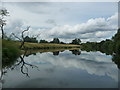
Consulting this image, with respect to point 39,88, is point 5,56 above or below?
above

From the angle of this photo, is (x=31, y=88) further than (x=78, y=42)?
No

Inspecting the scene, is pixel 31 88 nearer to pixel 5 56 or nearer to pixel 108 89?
Result: pixel 108 89

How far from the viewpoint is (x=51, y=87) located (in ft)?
27.8

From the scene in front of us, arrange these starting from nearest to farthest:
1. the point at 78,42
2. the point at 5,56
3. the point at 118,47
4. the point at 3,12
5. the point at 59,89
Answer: the point at 59,89 → the point at 5,56 → the point at 3,12 → the point at 118,47 → the point at 78,42

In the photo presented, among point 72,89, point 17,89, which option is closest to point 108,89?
point 72,89

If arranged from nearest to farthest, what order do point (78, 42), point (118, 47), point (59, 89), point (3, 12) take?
1. point (59, 89)
2. point (3, 12)
3. point (118, 47)
4. point (78, 42)

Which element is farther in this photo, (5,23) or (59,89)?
(5,23)

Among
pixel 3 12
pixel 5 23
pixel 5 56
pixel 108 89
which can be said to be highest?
pixel 3 12

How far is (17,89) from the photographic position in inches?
319

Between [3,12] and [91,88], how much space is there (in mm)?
27526

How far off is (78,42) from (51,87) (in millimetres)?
145186

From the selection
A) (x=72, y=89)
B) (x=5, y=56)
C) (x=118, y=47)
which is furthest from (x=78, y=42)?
(x=72, y=89)

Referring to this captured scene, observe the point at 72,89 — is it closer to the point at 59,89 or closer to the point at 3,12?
the point at 59,89

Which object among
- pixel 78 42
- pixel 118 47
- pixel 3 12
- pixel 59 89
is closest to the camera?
pixel 59 89
